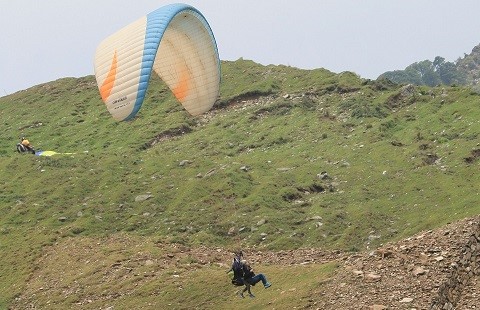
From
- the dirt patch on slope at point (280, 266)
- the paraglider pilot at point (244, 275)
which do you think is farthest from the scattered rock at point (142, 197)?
the paraglider pilot at point (244, 275)

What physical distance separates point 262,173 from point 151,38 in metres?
12.8

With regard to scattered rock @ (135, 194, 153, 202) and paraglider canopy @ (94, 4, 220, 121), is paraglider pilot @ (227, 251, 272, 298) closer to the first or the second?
paraglider canopy @ (94, 4, 220, 121)

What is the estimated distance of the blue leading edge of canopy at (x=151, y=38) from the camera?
961 inches

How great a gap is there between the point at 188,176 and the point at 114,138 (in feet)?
41.7

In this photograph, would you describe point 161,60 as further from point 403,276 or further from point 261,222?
point 403,276

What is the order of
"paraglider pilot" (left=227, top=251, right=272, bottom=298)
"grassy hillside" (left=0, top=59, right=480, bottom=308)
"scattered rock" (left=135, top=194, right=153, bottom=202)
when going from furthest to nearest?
"scattered rock" (left=135, top=194, right=153, bottom=202)
"grassy hillside" (left=0, top=59, right=480, bottom=308)
"paraglider pilot" (left=227, top=251, right=272, bottom=298)

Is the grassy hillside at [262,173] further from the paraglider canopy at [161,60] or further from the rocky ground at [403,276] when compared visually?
the rocky ground at [403,276]

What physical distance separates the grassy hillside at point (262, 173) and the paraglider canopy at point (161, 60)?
15.9ft

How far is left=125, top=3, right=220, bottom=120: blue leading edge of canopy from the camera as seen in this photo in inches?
961

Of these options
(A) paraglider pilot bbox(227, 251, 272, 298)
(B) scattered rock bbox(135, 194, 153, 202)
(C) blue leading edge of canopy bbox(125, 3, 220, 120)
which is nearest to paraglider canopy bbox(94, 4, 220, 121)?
(C) blue leading edge of canopy bbox(125, 3, 220, 120)

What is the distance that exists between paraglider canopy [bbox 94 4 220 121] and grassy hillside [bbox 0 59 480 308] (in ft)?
15.9

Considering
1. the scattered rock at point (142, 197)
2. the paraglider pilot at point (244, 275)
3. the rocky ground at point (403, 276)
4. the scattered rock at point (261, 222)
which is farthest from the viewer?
the scattered rock at point (142, 197)

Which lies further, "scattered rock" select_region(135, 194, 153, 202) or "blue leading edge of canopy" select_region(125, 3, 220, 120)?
"scattered rock" select_region(135, 194, 153, 202)

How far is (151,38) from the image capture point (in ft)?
81.4
